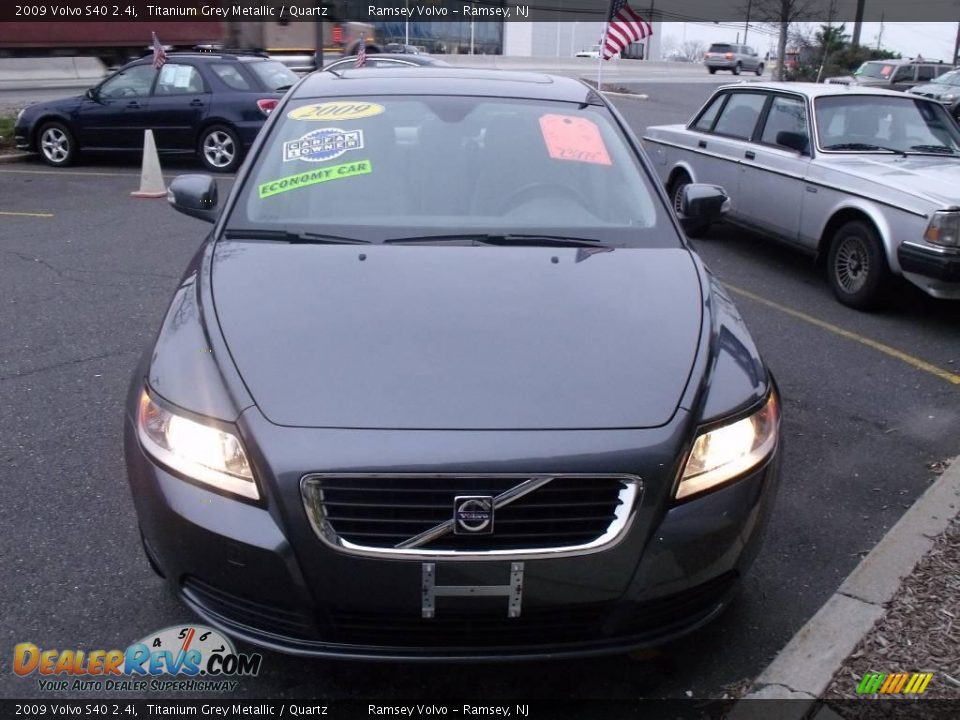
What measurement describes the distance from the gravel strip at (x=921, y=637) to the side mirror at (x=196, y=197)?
3052mm

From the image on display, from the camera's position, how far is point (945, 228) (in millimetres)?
6168

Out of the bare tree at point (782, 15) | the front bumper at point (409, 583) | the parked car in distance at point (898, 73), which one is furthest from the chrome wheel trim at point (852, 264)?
the bare tree at point (782, 15)

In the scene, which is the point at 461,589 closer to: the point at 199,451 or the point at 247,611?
the point at 247,611

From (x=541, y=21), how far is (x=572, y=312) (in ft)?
255

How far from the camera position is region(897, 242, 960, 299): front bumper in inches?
242

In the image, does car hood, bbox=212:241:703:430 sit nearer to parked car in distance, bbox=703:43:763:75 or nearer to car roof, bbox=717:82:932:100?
car roof, bbox=717:82:932:100

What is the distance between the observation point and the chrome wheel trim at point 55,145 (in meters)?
13.1

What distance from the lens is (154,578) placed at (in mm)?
3242

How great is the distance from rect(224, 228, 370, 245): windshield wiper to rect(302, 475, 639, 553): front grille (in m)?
1.29

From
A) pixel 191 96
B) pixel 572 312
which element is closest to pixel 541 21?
pixel 191 96

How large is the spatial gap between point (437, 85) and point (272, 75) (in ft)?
31.5

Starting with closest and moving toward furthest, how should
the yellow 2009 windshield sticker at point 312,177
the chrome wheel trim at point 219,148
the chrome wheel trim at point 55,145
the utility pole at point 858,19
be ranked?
the yellow 2009 windshield sticker at point 312,177 → the chrome wheel trim at point 219,148 → the chrome wheel trim at point 55,145 → the utility pole at point 858,19

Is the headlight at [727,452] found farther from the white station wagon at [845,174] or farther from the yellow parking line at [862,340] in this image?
the yellow parking line at [862,340]

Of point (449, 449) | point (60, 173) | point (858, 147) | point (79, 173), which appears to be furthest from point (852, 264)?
point (60, 173)
